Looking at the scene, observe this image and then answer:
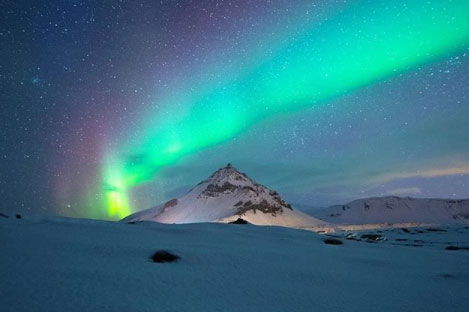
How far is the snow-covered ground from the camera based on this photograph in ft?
8.45

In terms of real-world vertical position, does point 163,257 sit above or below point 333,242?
above

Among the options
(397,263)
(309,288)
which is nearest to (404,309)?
(309,288)

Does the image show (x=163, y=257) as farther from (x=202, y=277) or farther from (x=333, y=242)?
(x=333, y=242)

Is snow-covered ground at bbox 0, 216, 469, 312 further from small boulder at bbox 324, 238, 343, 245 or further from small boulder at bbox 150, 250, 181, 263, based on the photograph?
small boulder at bbox 324, 238, 343, 245

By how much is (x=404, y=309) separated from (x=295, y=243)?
332 cm

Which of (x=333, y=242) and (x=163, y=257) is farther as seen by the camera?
(x=333, y=242)

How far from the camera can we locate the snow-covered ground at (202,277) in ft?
8.45

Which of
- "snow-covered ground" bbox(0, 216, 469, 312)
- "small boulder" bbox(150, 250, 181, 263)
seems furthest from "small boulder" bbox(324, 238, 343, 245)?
"small boulder" bbox(150, 250, 181, 263)

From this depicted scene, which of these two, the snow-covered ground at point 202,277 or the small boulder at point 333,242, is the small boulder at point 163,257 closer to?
the snow-covered ground at point 202,277

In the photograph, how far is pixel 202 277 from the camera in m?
3.43

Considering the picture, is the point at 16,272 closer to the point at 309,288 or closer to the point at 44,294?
Result: the point at 44,294

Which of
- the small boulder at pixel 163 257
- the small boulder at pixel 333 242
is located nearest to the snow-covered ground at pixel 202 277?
the small boulder at pixel 163 257

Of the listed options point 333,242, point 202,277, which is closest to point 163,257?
point 202,277

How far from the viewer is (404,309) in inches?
121
